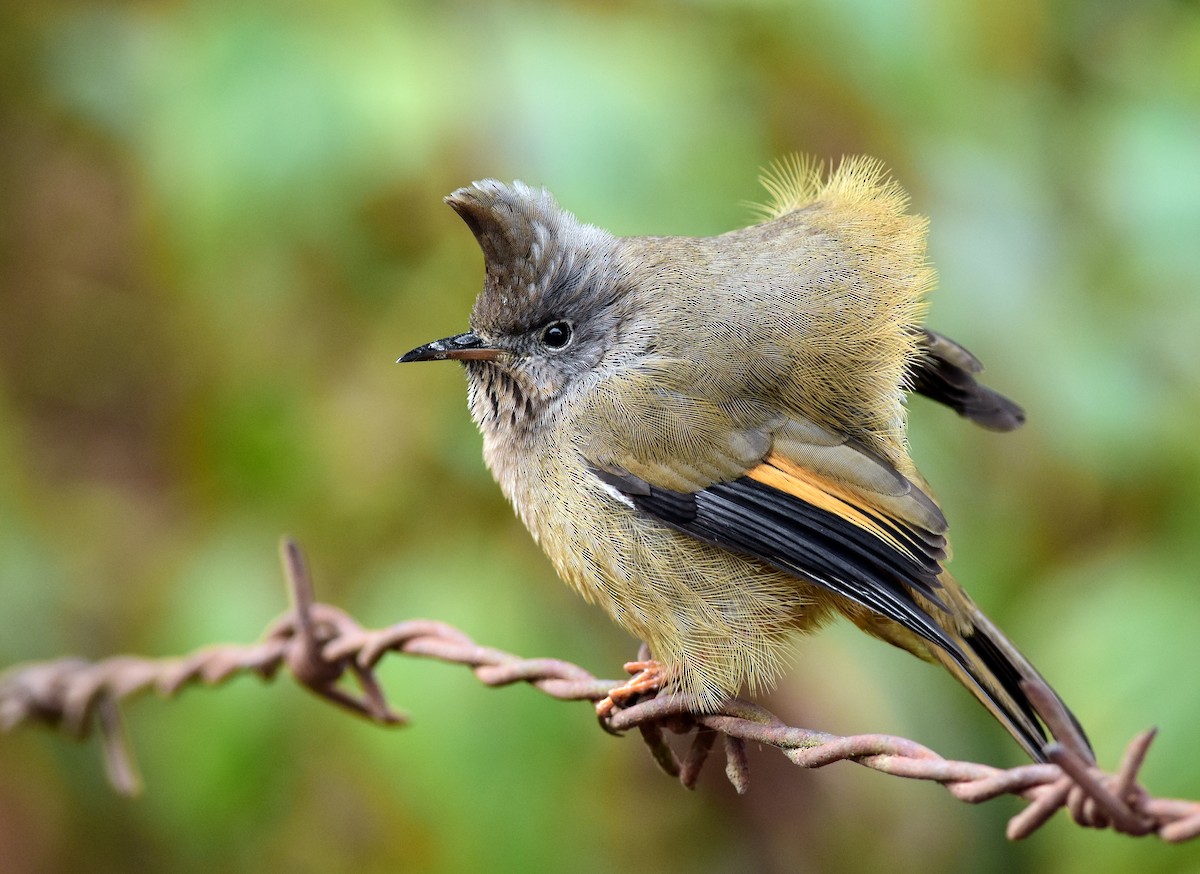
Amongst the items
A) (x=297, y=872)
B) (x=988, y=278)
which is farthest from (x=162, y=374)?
(x=988, y=278)

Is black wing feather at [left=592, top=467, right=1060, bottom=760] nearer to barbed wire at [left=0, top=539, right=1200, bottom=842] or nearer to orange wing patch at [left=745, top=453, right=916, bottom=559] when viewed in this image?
orange wing patch at [left=745, top=453, right=916, bottom=559]

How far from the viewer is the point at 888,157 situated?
3604mm

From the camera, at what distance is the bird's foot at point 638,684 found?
2.75 metres

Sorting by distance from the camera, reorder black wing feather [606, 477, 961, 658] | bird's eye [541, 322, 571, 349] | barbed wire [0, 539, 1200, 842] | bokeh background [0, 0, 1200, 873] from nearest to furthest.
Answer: barbed wire [0, 539, 1200, 842], black wing feather [606, 477, 961, 658], bokeh background [0, 0, 1200, 873], bird's eye [541, 322, 571, 349]

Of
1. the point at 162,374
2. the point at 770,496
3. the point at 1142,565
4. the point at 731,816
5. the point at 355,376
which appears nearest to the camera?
the point at 770,496

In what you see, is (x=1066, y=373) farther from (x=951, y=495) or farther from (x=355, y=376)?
(x=355, y=376)

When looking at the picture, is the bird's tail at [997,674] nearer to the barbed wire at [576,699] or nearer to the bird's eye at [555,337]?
the barbed wire at [576,699]

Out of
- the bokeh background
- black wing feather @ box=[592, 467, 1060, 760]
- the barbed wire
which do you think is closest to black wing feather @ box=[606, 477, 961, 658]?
black wing feather @ box=[592, 467, 1060, 760]

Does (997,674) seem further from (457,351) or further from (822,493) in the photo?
(457,351)

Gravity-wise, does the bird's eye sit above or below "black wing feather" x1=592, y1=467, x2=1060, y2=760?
above

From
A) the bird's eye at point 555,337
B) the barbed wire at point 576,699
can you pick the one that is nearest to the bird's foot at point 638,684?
the barbed wire at point 576,699

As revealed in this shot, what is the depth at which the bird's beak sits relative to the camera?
3.13m

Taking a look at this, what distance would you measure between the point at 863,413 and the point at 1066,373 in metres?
0.79

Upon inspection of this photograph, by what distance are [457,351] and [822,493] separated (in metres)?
0.97
